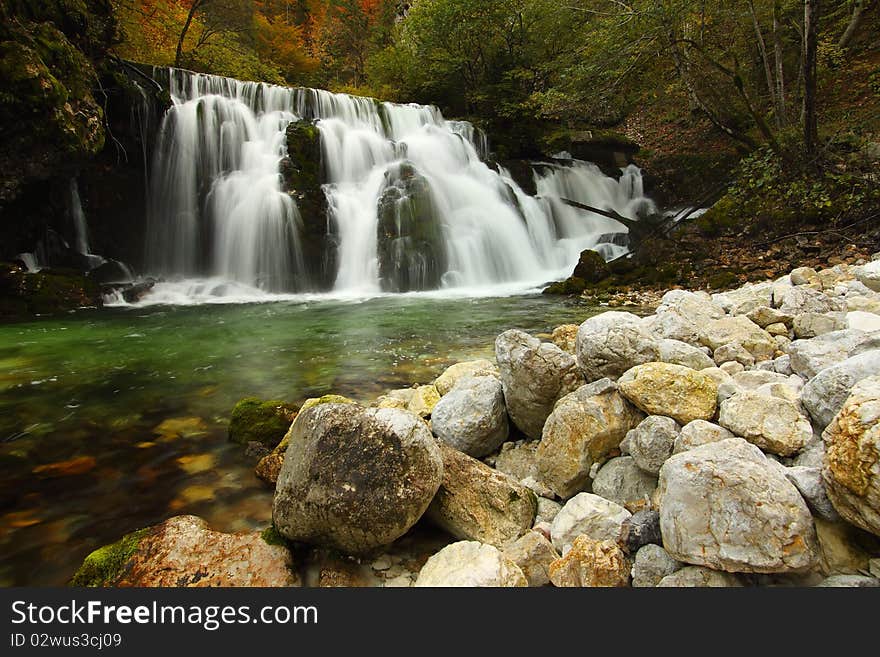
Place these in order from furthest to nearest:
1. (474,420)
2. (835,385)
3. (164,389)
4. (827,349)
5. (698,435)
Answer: (164,389), (474,420), (827,349), (698,435), (835,385)

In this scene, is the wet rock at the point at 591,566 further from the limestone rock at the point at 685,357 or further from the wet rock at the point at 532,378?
the limestone rock at the point at 685,357

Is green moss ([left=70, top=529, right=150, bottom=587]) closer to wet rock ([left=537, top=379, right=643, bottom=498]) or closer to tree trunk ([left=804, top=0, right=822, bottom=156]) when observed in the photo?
wet rock ([left=537, top=379, right=643, bottom=498])

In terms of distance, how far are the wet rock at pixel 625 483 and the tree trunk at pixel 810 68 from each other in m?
8.94

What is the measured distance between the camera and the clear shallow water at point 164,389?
283 cm

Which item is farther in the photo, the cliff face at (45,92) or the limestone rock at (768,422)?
the cliff face at (45,92)

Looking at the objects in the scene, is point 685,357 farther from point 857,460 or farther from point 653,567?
point 653,567

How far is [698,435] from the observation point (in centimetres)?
216

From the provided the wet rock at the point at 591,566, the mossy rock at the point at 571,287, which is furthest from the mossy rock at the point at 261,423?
the mossy rock at the point at 571,287

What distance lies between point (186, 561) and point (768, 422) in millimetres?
2733

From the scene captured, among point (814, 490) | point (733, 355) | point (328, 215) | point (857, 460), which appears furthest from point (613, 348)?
point (328, 215)

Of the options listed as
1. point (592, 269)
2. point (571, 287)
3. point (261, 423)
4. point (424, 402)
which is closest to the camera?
point (261, 423)

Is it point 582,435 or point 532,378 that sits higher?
point 532,378

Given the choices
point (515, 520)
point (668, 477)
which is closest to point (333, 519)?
point (515, 520)

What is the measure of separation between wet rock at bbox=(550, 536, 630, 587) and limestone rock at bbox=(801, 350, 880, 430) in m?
1.16
